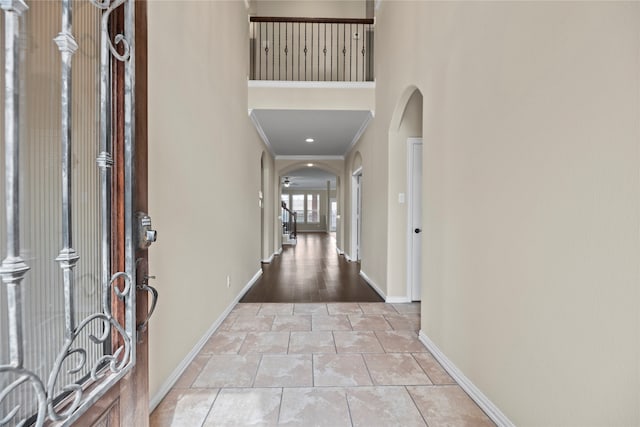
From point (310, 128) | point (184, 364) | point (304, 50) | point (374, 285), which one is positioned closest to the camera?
point (184, 364)

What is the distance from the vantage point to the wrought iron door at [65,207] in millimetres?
695

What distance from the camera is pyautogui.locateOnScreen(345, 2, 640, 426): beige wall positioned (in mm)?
1051

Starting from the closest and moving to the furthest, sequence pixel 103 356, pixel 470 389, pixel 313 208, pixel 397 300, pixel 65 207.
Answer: pixel 65 207
pixel 103 356
pixel 470 389
pixel 397 300
pixel 313 208

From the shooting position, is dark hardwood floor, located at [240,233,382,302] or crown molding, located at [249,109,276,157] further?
crown molding, located at [249,109,276,157]

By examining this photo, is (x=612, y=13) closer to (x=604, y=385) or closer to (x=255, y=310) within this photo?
(x=604, y=385)

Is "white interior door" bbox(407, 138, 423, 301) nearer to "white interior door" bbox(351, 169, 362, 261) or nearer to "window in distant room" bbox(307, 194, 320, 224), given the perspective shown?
"white interior door" bbox(351, 169, 362, 261)

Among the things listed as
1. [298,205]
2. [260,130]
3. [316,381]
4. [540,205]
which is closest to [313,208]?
[298,205]

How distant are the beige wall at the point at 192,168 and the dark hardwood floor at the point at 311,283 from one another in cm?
69

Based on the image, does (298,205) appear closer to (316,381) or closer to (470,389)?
(316,381)

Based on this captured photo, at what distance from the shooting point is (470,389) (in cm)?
194

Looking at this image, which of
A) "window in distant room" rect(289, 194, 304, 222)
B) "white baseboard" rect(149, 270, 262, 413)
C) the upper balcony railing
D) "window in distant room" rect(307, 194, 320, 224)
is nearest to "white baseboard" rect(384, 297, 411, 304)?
"white baseboard" rect(149, 270, 262, 413)

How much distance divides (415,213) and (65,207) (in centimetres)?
360

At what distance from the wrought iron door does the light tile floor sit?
40.8 inches

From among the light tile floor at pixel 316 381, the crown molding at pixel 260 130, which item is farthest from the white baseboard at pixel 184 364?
the crown molding at pixel 260 130
